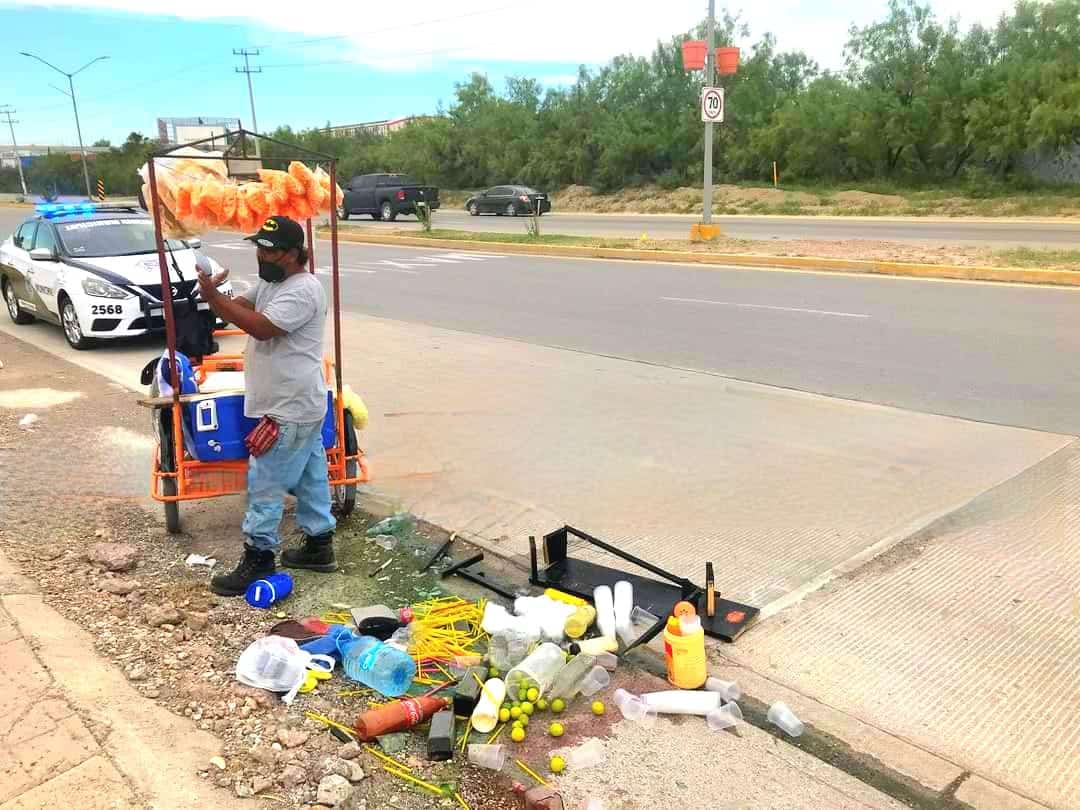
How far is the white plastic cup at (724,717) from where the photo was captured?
10.5ft

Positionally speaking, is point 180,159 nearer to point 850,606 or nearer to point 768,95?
point 850,606

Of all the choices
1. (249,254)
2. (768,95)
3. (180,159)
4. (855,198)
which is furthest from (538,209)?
(180,159)

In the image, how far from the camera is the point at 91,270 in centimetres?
1034

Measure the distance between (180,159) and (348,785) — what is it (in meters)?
3.27

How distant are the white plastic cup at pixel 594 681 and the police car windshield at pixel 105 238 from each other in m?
9.21

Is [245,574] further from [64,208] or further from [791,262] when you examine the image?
[791,262]

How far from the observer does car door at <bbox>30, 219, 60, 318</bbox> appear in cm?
1079

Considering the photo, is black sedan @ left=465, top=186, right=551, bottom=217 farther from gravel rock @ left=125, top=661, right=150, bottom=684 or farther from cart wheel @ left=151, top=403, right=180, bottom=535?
gravel rock @ left=125, top=661, right=150, bottom=684

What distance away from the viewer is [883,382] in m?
8.17

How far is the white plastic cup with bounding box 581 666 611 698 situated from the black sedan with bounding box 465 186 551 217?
3632 centimetres

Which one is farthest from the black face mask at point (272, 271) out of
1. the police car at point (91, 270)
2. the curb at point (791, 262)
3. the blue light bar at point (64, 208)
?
the curb at point (791, 262)

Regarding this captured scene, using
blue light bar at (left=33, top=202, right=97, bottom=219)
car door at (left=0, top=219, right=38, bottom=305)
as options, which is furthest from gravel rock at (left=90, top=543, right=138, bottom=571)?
car door at (left=0, top=219, right=38, bottom=305)

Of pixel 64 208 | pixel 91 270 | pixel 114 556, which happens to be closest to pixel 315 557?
pixel 114 556

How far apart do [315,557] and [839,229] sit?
2525 cm
